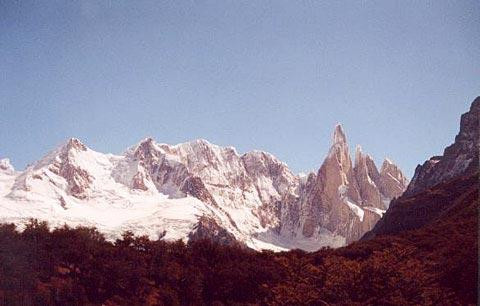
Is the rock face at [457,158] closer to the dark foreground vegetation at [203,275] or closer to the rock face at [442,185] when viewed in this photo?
the rock face at [442,185]

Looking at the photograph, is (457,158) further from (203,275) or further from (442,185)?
(203,275)

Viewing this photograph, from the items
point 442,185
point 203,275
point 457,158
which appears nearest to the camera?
point 203,275

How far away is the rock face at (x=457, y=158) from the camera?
10312 cm

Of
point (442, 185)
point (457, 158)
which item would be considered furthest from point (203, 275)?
point (457, 158)

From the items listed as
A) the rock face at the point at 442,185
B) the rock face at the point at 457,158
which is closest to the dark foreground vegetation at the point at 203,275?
the rock face at the point at 442,185

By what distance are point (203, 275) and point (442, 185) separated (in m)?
67.7

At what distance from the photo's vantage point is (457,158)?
356ft

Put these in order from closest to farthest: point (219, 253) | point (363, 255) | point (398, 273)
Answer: point (398, 273) → point (219, 253) → point (363, 255)

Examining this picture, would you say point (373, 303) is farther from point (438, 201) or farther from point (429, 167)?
point (429, 167)

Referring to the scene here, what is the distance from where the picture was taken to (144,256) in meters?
27.6

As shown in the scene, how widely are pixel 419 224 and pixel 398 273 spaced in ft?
181

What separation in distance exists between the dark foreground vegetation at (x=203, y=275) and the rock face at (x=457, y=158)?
251 ft

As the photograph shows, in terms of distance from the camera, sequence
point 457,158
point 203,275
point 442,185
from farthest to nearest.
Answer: point 457,158, point 442,185, point 203,275

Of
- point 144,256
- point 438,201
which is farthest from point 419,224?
point 144,256
